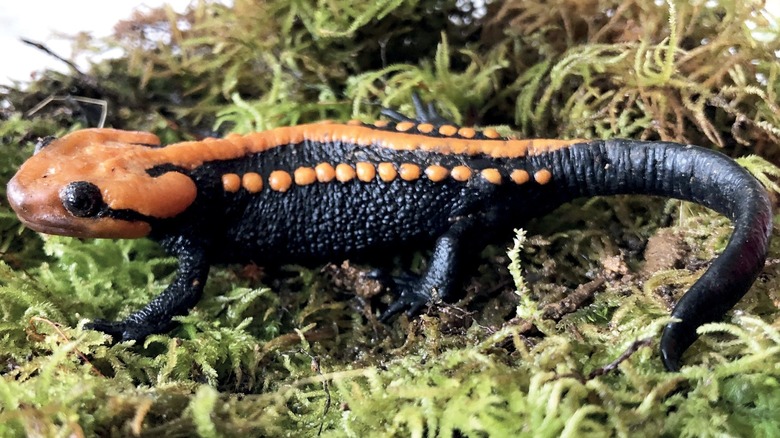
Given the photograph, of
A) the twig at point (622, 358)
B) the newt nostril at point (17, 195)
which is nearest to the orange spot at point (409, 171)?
the twig at point (622, 358)

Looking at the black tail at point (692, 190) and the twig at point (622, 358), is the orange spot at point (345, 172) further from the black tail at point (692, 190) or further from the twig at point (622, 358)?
the twig at point (622, 358)

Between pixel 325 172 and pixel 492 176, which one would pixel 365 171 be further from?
pixel 492 176

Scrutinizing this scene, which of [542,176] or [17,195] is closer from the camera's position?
[17,195]

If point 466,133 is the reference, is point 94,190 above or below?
below

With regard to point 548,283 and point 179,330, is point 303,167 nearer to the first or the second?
point 179,330

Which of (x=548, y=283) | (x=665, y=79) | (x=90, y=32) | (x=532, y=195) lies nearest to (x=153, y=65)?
(x=90, y=32)

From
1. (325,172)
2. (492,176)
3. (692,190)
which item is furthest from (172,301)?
(692,190)

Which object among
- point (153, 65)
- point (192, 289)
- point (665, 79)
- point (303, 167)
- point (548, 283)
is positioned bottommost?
point (192, 289)
